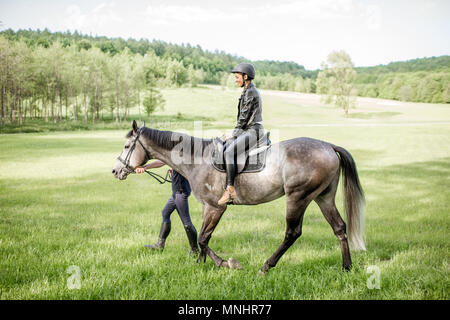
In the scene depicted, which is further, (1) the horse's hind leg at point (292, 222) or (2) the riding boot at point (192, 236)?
(2) the riding boot at point (192, 236)

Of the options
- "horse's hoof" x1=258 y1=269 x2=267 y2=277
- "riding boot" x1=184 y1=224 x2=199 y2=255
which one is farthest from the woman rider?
"horse's hoof" x1=258 y1=269 x2=267 y2=277

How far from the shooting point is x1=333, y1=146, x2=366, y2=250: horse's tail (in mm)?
5363

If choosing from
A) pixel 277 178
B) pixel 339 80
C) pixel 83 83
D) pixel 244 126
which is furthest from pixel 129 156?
pixel 339 80

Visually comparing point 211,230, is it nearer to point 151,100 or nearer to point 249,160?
point 249,160

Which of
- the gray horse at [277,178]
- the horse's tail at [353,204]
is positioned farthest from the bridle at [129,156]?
the horse's tail at [353,204]

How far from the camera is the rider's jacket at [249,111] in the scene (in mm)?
5078

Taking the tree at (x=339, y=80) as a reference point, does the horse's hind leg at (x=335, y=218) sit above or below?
below

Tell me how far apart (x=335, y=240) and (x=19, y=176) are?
13917 mm

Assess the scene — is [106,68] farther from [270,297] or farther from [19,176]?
[270,297]

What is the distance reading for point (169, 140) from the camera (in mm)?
5508

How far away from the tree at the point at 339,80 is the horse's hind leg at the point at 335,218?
66.9 metres

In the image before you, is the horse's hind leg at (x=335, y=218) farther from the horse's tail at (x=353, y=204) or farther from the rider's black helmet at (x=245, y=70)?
the rider's black helmet at (x=245, y=70)

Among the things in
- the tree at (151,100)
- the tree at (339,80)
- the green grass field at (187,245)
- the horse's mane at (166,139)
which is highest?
the tree at (339,80)

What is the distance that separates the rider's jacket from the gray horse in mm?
532
